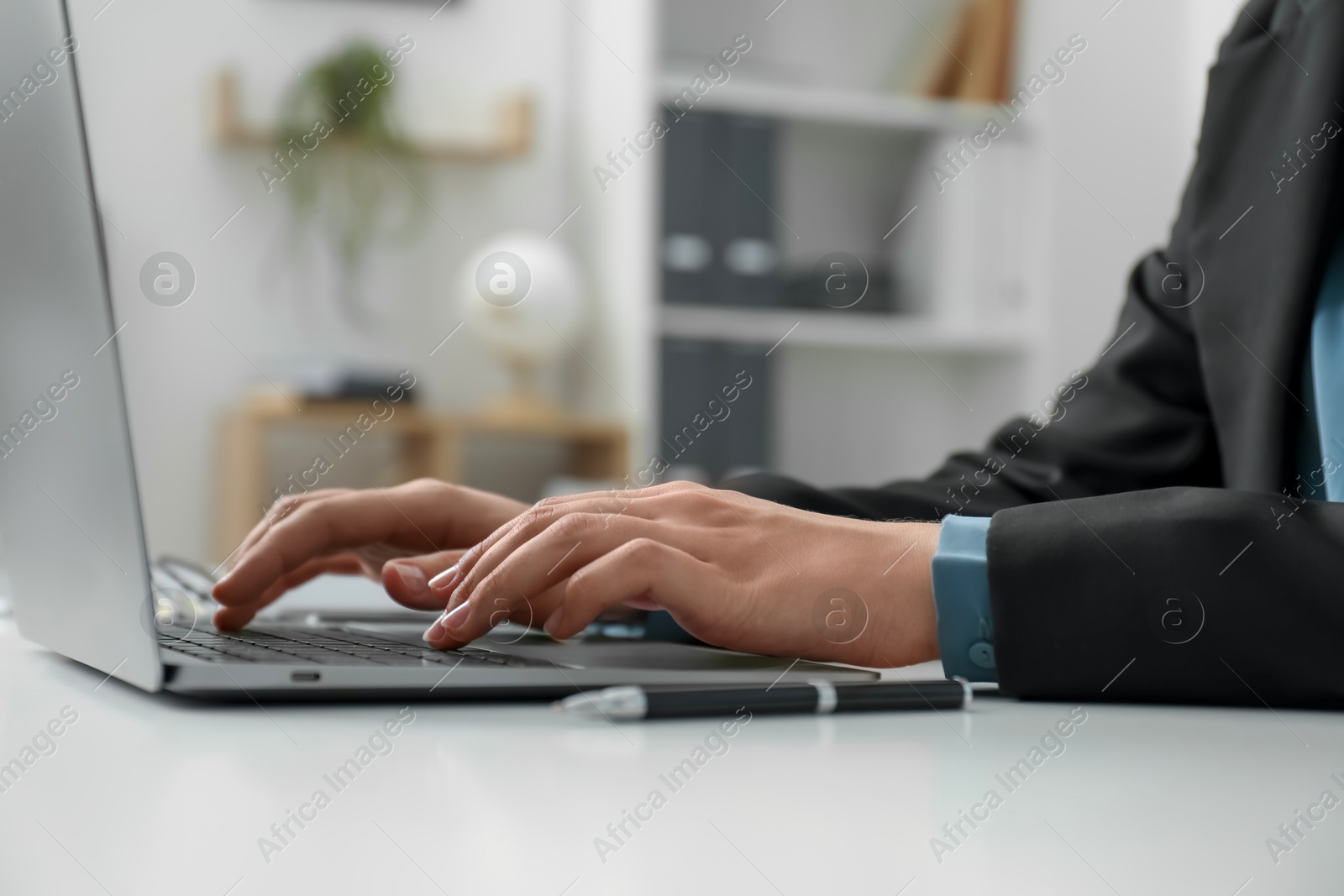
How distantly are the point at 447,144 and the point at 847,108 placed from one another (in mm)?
914

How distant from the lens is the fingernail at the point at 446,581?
2.10 feet

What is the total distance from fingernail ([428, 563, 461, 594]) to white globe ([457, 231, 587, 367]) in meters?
1.91

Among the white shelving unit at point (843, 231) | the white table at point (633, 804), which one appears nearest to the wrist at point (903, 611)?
the white table at point (633, 804)

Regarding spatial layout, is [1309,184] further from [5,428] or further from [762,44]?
[762,44]

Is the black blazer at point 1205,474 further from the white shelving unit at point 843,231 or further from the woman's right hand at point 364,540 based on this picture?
the white shelving unit at point 843,231

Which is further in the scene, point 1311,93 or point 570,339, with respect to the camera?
point 570,339

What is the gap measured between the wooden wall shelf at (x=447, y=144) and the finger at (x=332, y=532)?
1962 millimetres

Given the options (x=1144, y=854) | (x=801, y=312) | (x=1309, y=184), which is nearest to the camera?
(x=1144, y=854)

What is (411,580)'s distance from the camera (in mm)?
710

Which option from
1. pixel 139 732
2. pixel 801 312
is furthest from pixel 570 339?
pixel 139 732

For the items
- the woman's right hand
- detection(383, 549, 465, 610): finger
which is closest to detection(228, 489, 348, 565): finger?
the woman's right hand

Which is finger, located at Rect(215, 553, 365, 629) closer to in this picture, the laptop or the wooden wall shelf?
the laptop

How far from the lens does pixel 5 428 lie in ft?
1.92

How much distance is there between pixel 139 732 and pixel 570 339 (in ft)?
7.46
